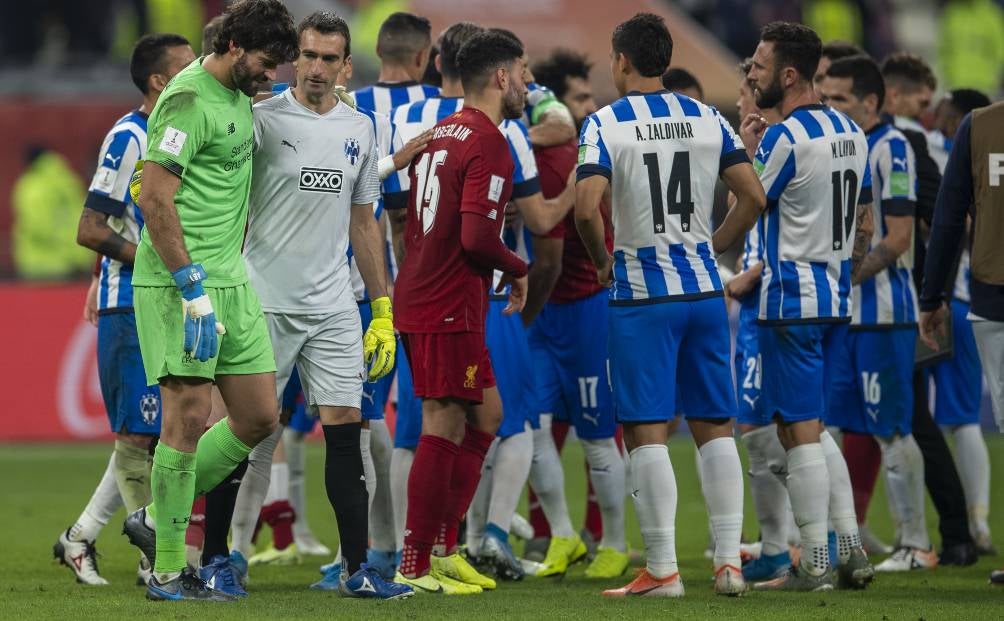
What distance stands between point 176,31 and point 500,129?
14161mm

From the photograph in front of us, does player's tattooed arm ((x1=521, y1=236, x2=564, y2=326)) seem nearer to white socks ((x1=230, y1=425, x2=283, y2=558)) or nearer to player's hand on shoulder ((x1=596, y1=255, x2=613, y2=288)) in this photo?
player's hand on shoulder ((x1=596, y1=255, x2=613, y2=288))

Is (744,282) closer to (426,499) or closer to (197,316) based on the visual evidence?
(426,499)

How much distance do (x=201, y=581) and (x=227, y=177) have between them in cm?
164

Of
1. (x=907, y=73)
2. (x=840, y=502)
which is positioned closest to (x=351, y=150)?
(x=840, y=502)

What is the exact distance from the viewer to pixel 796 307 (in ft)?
23.0

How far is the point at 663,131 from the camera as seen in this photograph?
6668mm

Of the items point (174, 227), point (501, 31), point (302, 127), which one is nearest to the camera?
point (174, 227)

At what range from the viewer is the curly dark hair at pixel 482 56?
21.9 feet

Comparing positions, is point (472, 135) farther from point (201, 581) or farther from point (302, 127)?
point (201, 581)

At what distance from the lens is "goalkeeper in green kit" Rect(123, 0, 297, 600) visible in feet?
19.6

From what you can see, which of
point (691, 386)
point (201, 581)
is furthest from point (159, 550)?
point (691, 386)

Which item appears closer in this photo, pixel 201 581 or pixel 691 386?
pixel 201 581

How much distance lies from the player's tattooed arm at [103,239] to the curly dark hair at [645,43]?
245 cm

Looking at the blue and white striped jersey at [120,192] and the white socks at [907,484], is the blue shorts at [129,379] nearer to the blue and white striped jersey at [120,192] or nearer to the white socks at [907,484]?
the blue and white striped jersey at [120,192]
